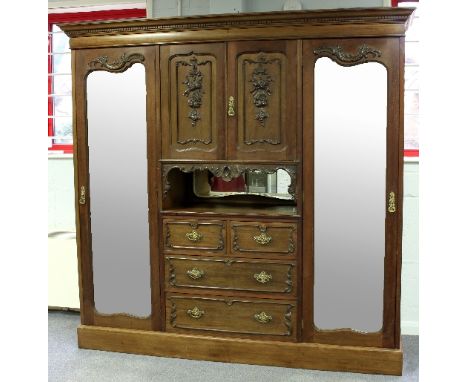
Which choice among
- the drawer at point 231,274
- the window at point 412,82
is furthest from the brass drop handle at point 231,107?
the window at point 412,82

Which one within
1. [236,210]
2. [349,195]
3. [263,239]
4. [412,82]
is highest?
[412,82]

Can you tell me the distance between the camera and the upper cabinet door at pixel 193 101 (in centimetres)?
304

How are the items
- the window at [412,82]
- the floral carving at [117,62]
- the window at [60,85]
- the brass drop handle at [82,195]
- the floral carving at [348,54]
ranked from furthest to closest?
the window at [60,85] → the window at [412,82] → the brass drop handle at [82,195] → the floral carving at [117,62] → the floral carving at [348,54]

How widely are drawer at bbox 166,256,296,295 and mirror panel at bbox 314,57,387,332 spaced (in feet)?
0.66

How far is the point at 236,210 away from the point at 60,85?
2.04 meters

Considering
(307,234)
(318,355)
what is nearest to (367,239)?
(307,234)

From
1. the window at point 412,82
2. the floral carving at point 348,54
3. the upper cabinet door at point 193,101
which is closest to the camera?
the floral carving at point 348,54

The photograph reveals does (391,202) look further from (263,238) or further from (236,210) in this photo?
(236,210)

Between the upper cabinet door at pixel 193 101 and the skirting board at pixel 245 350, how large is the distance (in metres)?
1.16

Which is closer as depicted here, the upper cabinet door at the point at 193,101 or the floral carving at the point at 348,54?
the floral carving at the point at 348,54

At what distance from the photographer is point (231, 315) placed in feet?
10.3

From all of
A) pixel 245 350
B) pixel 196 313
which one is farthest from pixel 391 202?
pixel 196 313

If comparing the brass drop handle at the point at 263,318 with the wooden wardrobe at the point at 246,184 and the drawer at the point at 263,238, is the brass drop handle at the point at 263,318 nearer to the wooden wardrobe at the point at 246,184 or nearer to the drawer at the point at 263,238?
the wooden wardrobe at the point at 246,184

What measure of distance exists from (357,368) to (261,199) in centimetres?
120
